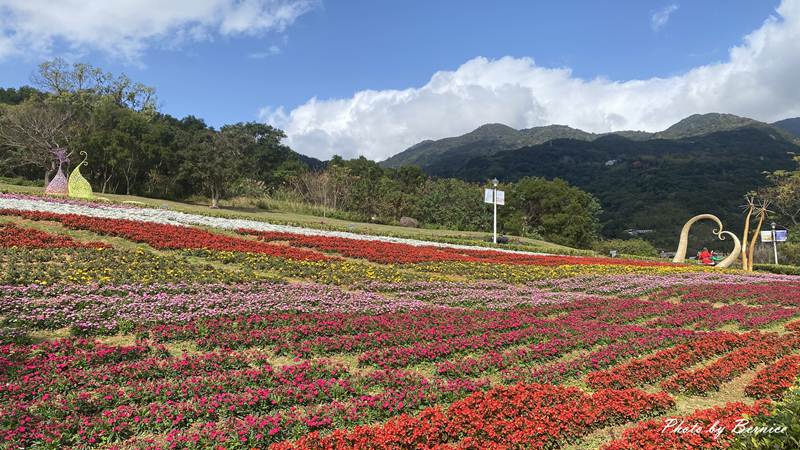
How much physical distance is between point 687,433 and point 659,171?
9949cm

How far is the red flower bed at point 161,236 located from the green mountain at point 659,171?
56.9 m

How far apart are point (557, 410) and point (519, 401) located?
1.45 feet

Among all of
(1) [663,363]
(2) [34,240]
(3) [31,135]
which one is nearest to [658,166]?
(3) [31,135]

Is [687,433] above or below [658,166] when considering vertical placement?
below

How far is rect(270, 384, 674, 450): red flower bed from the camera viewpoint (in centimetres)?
457

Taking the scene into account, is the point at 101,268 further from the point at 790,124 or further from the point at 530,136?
the point at 790,124

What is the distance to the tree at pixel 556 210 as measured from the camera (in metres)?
56.3

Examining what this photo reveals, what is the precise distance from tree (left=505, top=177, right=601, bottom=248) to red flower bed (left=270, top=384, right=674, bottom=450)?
51.1 m

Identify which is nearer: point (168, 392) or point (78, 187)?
point (168, 392)

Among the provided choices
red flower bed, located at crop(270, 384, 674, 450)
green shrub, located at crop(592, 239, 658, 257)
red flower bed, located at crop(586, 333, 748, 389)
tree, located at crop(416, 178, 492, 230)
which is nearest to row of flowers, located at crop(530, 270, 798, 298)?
red flower bed, located at crop(586, 333, 748, 389)

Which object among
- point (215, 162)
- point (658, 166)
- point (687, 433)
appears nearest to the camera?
point (687, 433)

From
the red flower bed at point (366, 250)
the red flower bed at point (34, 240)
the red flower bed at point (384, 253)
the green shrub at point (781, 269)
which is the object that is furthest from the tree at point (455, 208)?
the red flower bed at point (34, 240)

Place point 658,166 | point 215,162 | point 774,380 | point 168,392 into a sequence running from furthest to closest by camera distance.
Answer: point 658,166 < point 215,162 < point 774,380 < point 168,392

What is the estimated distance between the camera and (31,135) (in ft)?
127
